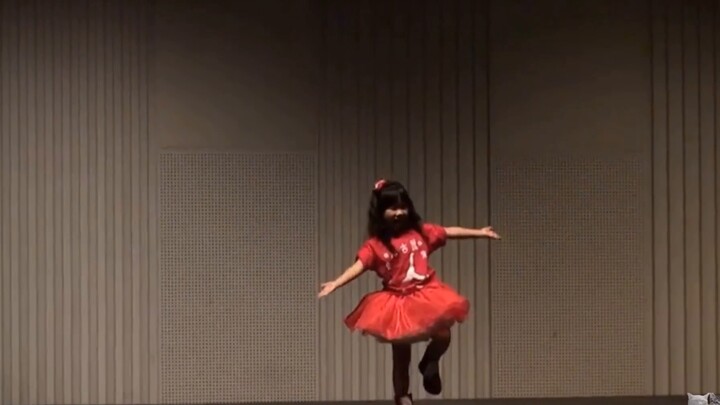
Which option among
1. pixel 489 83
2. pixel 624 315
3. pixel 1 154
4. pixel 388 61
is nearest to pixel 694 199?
pixel 624 315

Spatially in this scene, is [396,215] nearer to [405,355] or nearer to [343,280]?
[343,280]

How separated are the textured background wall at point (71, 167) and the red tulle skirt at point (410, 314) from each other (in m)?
1.73

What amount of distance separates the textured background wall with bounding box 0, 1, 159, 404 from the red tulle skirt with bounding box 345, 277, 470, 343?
173cm

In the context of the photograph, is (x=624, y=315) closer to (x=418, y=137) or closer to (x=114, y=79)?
(x=418, y=137)

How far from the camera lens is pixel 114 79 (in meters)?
5.01

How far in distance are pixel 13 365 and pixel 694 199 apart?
350cm

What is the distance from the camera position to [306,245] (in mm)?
5062

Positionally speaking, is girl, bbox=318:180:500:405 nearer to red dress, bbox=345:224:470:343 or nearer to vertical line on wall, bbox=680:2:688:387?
red dress, bbox=345:224:470:343

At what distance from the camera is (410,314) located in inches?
142

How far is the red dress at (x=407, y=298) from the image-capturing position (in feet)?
11.7

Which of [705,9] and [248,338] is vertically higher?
[705,9]

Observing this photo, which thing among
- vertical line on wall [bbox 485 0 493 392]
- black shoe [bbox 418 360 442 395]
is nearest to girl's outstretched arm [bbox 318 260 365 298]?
black shoe [bbox 418 360 442 395]

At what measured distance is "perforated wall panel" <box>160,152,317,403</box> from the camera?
504cm

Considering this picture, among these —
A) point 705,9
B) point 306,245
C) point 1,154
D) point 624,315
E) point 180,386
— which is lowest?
point 180,386
